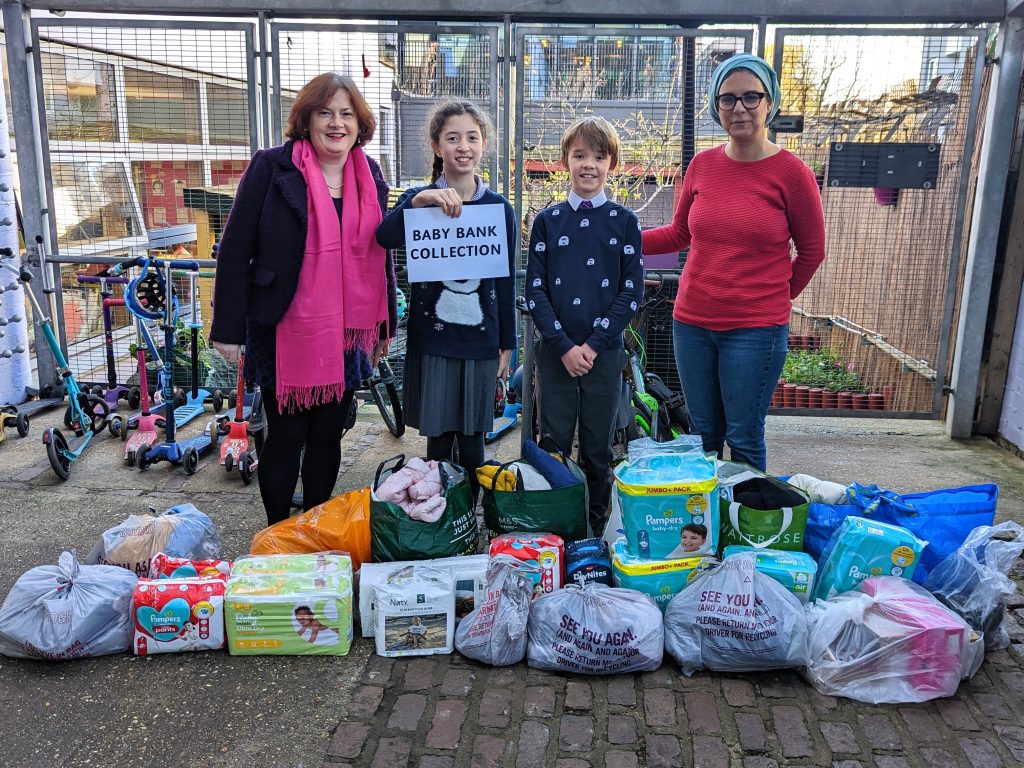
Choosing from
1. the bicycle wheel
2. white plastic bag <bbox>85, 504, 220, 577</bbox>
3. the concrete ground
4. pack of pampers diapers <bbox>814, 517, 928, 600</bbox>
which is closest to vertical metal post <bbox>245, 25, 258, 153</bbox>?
the bicycle wheel

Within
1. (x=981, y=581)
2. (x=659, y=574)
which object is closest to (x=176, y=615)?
(x=659, y=574)

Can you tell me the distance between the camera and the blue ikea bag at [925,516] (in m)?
3.31

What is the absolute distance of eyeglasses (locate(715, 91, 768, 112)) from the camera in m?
Result: 3.44

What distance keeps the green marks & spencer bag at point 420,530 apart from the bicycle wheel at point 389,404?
2.15 meters

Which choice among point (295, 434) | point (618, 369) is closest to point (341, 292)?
point (295, 434)

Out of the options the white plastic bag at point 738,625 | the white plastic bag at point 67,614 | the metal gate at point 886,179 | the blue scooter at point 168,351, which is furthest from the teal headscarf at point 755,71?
the blue scooter at point 168,351

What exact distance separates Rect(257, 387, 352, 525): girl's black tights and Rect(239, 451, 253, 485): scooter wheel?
1.10m

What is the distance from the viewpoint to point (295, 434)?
3.60m

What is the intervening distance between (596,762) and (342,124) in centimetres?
248

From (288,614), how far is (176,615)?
0.39m

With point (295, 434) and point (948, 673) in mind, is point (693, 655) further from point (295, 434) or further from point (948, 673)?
point (295, 434)

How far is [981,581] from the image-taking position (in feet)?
9.98

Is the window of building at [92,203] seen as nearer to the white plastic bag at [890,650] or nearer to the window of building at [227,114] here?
the window of building at [227,114]

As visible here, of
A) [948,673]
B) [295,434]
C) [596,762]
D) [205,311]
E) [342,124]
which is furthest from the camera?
[205,311]
